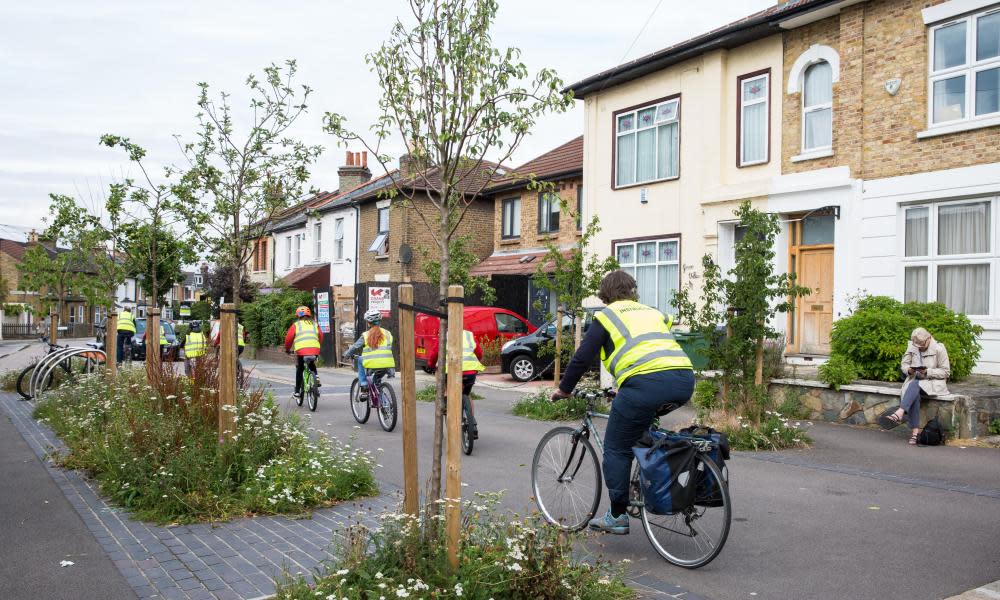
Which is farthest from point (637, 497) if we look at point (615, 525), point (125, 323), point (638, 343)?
point (125, 323)

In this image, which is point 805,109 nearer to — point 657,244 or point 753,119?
point 753,119

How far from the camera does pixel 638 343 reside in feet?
17.6

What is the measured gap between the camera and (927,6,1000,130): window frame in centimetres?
1255

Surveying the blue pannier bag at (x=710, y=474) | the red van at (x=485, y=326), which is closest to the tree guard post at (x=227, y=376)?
the blue pannier bag at (x=710, y=474)

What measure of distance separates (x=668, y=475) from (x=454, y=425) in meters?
1.59

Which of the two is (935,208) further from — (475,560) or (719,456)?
(475,560)

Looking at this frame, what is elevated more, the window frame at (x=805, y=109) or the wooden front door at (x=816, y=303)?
the window frame at (x=805, y=109)

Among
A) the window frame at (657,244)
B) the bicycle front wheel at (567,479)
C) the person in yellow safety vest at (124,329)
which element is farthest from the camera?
the person in yellow safety vest at (124,329)

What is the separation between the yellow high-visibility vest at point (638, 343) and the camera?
533 cm

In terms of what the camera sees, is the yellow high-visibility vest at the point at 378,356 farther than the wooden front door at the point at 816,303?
No

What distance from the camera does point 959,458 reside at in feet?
30.6

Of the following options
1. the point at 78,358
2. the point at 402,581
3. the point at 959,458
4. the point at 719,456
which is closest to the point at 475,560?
the point at 402,581

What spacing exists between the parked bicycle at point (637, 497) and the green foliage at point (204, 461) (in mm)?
1857

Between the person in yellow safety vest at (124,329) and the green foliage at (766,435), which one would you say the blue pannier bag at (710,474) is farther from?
the person in yellow safety vest at (124,329)
